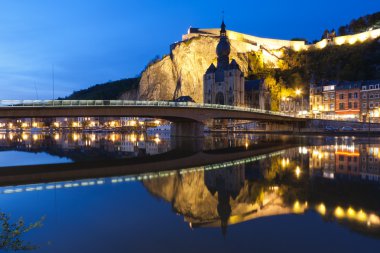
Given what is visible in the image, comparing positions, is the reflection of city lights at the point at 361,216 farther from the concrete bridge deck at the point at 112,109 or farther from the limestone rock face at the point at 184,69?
the limestone rock face at the point at 184,69

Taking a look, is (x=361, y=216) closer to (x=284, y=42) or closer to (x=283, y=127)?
(x=283, y=127)

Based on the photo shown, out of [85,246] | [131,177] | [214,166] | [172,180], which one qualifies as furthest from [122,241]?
[214,166]

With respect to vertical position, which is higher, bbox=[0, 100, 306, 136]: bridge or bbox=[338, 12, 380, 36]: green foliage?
bbox=[338, 12, 380, 36]: green foliage

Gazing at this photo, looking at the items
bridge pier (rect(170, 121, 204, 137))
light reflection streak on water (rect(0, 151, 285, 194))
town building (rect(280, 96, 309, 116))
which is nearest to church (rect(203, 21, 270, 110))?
town building (rect(280, 96, 309, 116))

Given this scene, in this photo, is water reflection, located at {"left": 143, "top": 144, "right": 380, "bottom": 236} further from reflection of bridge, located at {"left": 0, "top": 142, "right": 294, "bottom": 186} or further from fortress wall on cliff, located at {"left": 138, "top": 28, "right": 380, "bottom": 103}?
fortress wall on cliff, located at {"left": 138, "top": 28, "right": 380, "bottom": 103}

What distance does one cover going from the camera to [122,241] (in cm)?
811

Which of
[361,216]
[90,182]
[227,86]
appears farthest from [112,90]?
[361,216]

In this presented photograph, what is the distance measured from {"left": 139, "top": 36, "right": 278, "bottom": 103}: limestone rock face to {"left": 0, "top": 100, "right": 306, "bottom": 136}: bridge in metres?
63.8

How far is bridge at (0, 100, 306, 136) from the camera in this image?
33938 millimetres

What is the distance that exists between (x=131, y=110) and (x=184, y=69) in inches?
3364

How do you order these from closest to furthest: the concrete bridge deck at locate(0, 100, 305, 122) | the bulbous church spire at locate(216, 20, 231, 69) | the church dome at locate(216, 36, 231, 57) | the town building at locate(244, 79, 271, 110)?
the concrete bridge deck at locate(0, 100, 305, 122) → the church dome at locate(216, 36, 231, 57) → the bulbous church spire at locate(216, 20, 231, 69) → the town building at locate(244, 79, 271, 110)

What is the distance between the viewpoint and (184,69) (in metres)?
124

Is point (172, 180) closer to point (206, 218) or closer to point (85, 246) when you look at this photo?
point (206, 218)

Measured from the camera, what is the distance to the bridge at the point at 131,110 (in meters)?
33.9
